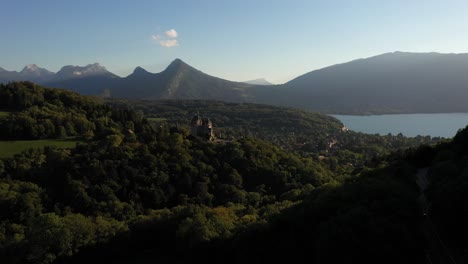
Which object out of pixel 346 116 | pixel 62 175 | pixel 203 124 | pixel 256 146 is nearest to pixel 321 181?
pixel 256 146

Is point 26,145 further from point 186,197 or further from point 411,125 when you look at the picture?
point 411,125

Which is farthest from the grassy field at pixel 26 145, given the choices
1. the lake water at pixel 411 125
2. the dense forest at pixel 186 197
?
the lake water at pixel 411 125

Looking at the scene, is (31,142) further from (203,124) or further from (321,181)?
(321,181)

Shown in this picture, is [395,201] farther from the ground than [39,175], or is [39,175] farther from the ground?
[395,201]

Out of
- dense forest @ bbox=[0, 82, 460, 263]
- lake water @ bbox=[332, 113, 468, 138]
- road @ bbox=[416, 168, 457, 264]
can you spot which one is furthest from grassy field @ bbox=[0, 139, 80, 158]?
lake water @ bbox=[332, 113, 468, 138]

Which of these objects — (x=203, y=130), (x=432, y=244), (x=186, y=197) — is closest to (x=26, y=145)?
(x=186, y=197)

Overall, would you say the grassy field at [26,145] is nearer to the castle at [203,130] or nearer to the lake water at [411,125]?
the castle at [203,130]
